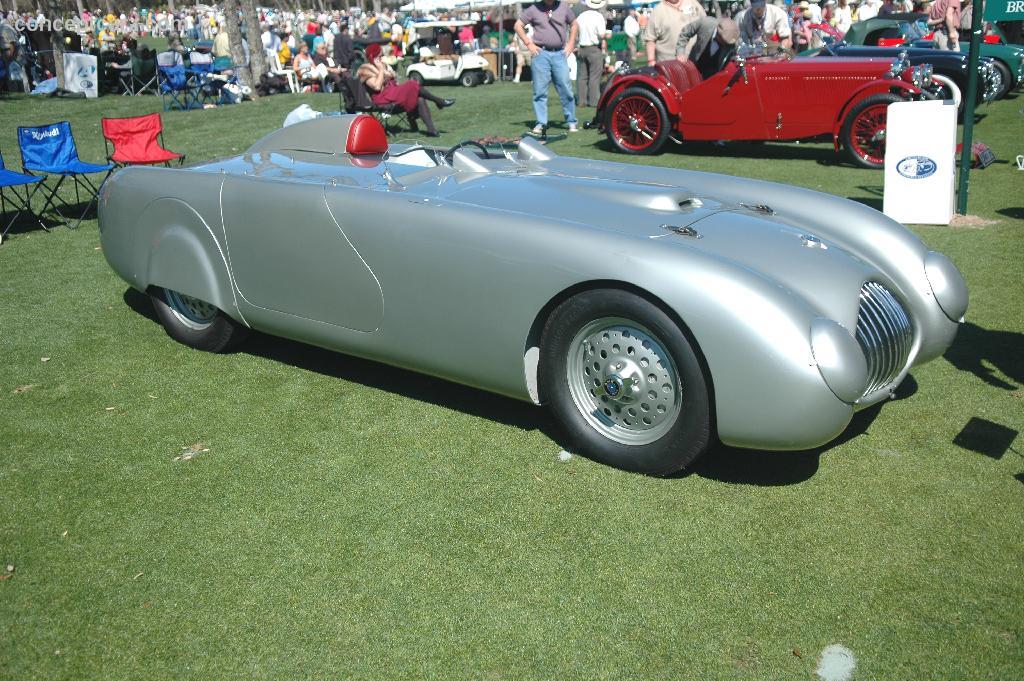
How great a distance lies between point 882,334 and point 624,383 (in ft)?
3.35

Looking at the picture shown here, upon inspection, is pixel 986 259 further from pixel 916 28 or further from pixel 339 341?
pixel 916 28

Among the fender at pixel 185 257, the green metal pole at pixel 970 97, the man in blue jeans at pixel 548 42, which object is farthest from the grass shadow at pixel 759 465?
the man in blue jeans at pixel 548 42

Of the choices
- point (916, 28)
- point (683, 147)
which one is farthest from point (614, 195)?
point (916, 28)

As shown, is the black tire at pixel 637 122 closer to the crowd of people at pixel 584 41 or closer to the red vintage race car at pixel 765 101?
the red vintage race car at pixel 765 101

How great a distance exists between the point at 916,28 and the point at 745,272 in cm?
1497

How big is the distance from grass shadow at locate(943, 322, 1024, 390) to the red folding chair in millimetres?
7712

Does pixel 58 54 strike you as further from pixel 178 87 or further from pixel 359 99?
pixel 359 99

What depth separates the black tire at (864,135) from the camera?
1014 cm

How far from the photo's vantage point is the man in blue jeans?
12.7 meters

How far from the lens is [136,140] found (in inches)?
392

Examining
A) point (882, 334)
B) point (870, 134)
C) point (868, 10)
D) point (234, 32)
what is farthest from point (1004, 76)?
point (234, 32)

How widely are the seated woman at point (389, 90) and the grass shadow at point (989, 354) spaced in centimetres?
980

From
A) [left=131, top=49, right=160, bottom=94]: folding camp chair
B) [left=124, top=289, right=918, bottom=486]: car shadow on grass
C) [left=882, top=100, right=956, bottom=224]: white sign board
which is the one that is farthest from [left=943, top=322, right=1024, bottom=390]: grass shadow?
[left=131, top=49, right=160, bottom=94]: folding camp chair

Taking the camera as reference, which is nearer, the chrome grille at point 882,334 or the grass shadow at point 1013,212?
the chrome grille at point 882,334
